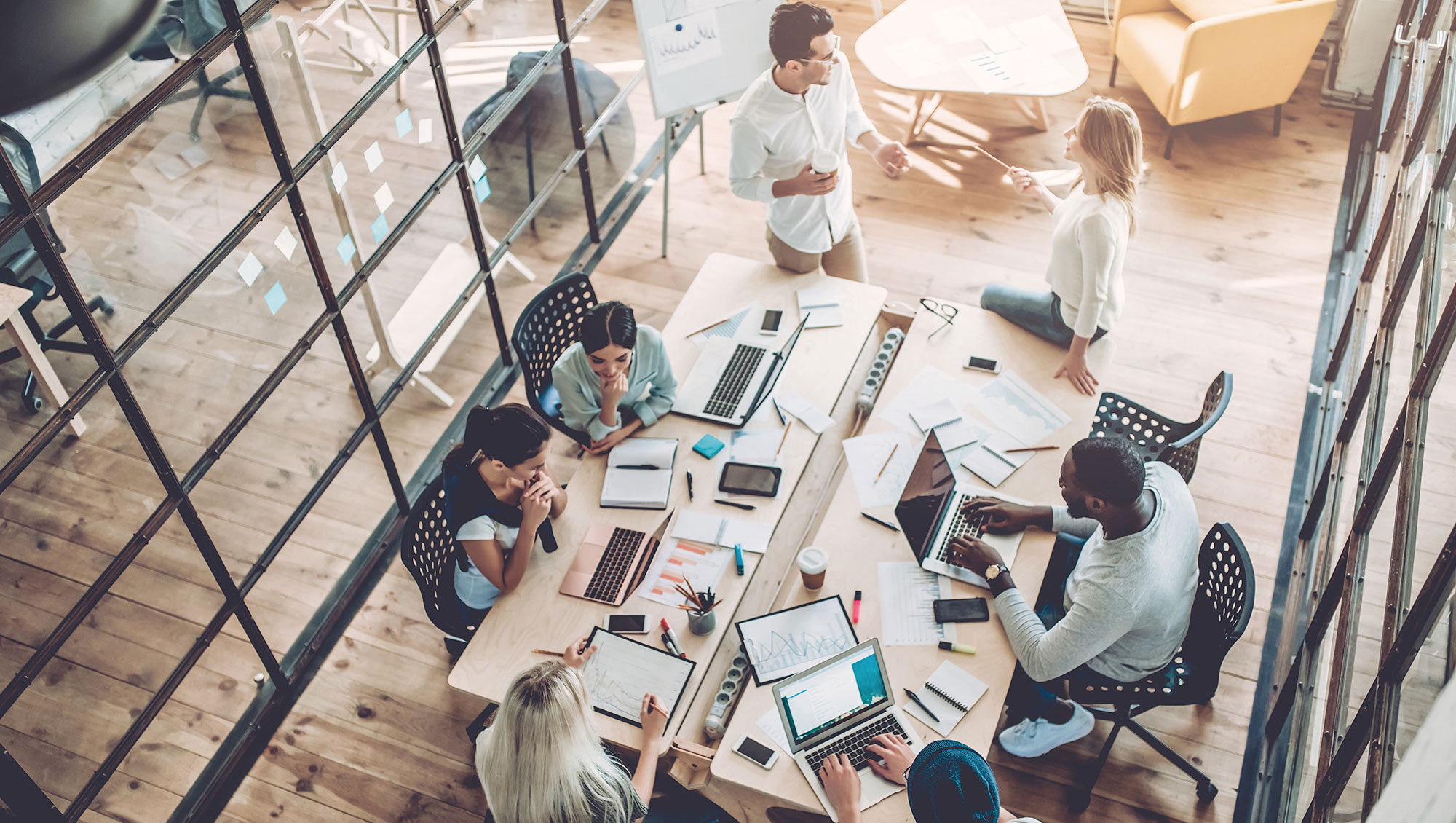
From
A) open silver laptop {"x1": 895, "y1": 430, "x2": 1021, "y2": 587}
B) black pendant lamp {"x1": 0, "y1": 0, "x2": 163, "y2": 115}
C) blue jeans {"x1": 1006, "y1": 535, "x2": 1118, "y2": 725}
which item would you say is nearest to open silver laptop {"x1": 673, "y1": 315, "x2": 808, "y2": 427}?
open silver laptop {"x1": 895, "y1": 430, "x2": 1021, "y2": 587}

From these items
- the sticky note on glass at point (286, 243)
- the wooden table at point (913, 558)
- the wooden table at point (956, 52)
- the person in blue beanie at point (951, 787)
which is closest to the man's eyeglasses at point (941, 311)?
the wooden table at point (913, 558)

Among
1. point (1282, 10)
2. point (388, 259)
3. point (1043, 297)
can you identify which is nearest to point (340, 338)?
point (388, 259)

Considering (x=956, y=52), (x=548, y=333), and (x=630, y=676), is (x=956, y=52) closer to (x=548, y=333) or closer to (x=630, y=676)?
(x=548, y=333)

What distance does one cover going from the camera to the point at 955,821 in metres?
2.28

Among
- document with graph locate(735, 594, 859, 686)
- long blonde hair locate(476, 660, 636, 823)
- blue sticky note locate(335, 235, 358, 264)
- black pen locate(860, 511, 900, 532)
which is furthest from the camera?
blue sticky note locate(335, 235, 358, 264)

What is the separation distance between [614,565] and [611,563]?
1 cm

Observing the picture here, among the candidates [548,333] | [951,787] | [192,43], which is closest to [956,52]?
[548,333]

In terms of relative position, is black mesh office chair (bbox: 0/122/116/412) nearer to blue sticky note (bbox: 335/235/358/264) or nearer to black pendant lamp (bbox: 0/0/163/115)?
blue sticky note (bbox: 335/235/358/264)

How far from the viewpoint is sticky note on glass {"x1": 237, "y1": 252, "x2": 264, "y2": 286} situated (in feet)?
A: 11.0

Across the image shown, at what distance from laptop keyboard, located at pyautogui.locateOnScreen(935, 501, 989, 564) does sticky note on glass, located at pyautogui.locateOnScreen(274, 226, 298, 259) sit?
237 cm

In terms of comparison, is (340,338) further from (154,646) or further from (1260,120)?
(1260,120)

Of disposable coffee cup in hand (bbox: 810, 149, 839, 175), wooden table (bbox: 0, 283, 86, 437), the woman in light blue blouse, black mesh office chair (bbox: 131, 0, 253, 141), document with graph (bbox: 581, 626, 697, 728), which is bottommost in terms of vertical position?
document with graph (bbox: 581, 626, 697, 728)

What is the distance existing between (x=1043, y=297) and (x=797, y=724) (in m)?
2.02

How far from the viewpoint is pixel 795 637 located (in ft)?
10.2
